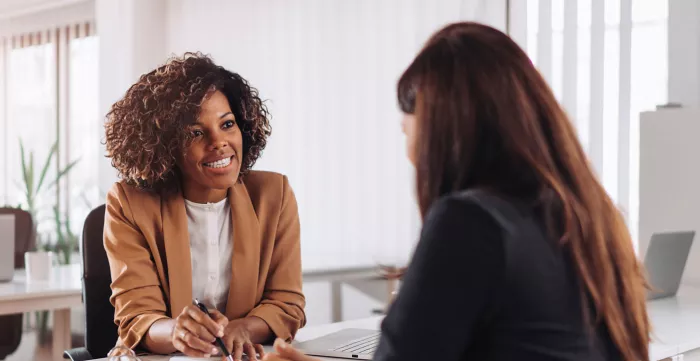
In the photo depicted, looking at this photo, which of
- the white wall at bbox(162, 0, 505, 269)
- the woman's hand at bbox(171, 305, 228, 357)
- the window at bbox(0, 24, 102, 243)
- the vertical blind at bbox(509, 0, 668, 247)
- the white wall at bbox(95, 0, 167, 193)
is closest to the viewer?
the woman's hand at bbox(171, 305, 228, 357)

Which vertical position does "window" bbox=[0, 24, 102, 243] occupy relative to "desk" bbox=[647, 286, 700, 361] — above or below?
above

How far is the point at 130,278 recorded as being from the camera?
1.75 metres

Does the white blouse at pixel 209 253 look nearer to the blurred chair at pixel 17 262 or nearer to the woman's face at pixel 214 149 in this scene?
the woman's face at pixel 214 149

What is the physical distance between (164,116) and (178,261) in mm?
322

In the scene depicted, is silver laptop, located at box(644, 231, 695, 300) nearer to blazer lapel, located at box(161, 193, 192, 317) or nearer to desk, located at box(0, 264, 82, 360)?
blazer lapel, located at box(161, 193, 192, 317)

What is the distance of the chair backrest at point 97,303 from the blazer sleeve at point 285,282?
44 centimetres

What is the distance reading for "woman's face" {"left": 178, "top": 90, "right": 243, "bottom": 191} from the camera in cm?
183

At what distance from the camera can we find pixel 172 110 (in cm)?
180

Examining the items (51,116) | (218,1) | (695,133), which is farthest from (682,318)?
(51,116)

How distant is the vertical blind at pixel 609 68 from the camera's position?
3488mm

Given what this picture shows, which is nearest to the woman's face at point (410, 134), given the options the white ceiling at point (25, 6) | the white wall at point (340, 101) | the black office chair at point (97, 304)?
the black office chair at point (97, 304)

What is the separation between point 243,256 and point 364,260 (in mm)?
2856

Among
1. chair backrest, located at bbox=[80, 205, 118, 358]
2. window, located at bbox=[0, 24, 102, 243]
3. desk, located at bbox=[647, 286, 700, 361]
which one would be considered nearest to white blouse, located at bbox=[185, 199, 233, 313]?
chair backrest, located at bbox=[80, 205, 118, 358]

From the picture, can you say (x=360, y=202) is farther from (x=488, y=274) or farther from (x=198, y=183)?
(x=488, y=274)
